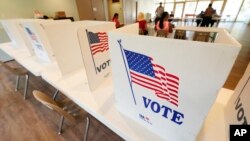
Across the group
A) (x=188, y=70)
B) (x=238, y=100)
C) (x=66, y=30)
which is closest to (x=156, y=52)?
(x=188, y=70)

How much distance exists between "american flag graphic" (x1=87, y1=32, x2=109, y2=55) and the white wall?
405cm

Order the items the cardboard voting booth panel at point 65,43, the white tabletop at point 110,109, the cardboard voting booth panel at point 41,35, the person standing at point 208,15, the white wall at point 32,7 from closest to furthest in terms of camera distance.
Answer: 1. the white tabletop at point 110,109
2. the cardboard voting booth panel at point 65,43
3. the cardboard voting booth panel at point 41,35
4. the white wall at point 32,7
5. the person standing at point 208,15

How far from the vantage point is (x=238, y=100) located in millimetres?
597

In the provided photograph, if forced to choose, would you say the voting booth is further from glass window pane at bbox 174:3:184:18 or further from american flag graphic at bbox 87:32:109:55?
glass window pane at bbox 174:3:184:18

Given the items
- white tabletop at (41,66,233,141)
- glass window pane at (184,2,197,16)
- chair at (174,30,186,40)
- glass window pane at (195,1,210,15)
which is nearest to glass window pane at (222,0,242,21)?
glass window pane at (195,1,210,15)

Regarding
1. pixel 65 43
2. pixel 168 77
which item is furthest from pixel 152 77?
pixel 65 43

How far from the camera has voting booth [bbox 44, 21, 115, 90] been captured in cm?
83

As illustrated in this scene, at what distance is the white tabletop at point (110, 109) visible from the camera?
0.66m

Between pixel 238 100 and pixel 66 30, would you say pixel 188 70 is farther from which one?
pixel 66 30

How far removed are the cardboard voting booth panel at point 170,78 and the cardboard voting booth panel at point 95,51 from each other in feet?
1.01

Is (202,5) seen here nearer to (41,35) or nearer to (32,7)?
(32,7)

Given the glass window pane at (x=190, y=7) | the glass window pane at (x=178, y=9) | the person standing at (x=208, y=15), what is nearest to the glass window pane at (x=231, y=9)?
the glass window pane at (x=190, y=7)

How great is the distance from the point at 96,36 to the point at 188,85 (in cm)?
70

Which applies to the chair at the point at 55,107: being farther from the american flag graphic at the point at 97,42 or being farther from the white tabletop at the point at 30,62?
the american flag graphic at the point at 97,42
